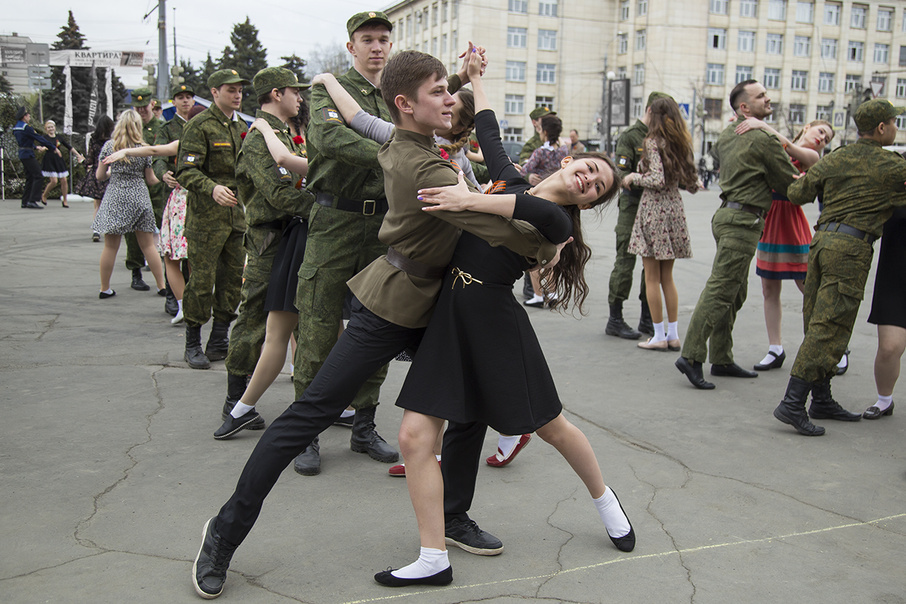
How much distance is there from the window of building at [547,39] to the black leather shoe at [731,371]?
229ft

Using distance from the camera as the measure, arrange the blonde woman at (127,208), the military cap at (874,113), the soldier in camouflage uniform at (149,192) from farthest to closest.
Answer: the soldier in camouflage uniform at (149,192), the blonde woman at (127,208), the military cap at (874,113)

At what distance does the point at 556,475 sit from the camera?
409 centimetres

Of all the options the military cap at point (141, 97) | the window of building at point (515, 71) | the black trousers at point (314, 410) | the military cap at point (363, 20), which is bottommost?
the black trousers at point (314, 410)

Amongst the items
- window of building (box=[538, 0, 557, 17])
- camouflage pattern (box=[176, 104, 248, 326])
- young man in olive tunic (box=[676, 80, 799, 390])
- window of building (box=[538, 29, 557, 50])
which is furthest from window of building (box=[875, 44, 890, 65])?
camouflage pattern (box=[176, 104, 248, 326])

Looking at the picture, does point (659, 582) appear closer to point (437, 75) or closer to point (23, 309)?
point (437, 75)

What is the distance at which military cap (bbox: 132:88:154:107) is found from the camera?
8953mm

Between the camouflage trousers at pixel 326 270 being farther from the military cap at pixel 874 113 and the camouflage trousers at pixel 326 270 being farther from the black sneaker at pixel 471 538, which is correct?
the military cap at pixel 874 113

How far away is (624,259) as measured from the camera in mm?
7480

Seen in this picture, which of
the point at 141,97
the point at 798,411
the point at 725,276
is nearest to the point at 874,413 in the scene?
the point at 798,411

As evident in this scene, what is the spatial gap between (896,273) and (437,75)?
3.44m

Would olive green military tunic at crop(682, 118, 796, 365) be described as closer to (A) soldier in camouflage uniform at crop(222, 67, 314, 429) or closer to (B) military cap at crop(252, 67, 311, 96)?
(A) soldier in camouflage uniform at crop(222, 67, 314, 429)

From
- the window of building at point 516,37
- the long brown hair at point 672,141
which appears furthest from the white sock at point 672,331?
the window of building at point 516,37

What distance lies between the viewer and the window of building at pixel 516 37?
70438 mm

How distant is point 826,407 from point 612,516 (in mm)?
2532
